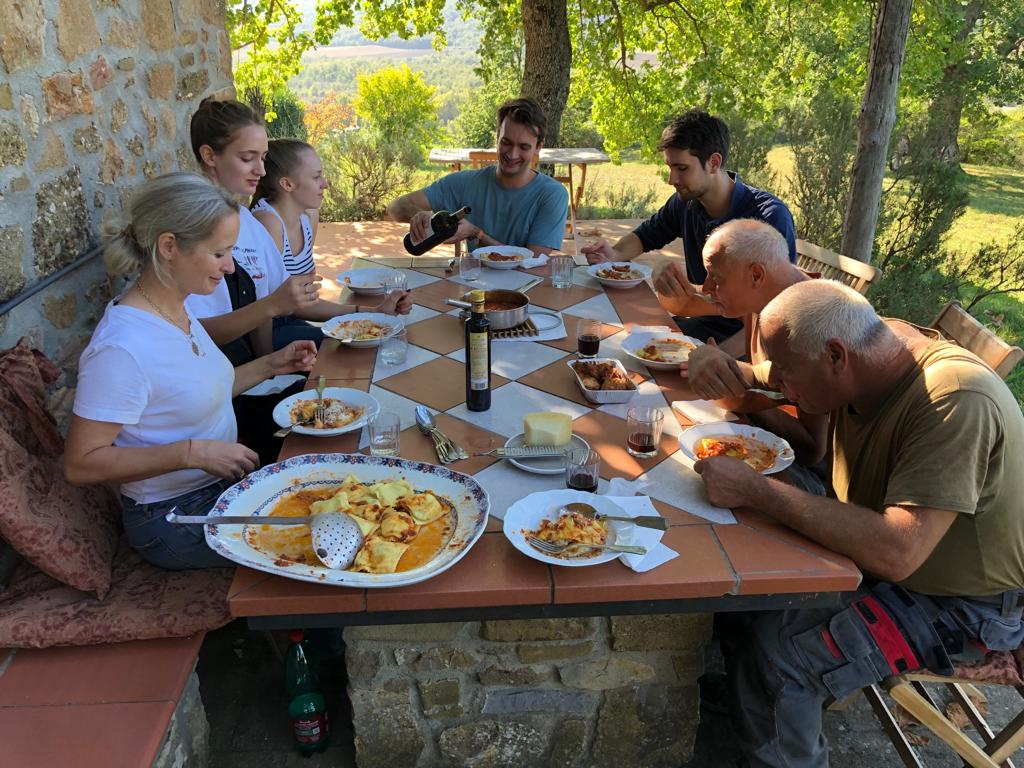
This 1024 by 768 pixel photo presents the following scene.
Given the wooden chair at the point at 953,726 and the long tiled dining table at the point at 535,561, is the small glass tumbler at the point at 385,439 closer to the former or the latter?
the long tiled dining table at the point at 535,561

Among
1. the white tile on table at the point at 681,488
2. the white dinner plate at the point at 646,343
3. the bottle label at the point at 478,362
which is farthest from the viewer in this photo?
the white dinner plate at the point at 646,343

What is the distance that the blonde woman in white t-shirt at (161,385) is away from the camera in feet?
5.82

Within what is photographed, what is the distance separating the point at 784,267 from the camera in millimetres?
2447

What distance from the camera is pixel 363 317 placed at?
2.85 metres

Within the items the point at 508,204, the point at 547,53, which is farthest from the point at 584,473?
the point at 547,53

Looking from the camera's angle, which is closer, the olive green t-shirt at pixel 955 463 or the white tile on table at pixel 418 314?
the olive green t-shirt at pixel 955 463

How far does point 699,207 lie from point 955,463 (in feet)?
7.42

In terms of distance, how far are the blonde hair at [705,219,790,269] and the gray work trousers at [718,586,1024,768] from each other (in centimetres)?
114

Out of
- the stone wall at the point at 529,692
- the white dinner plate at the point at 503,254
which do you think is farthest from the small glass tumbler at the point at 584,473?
the white dinner plate at the point at 503,254

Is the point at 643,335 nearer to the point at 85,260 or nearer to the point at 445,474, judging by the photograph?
the point at 445,474

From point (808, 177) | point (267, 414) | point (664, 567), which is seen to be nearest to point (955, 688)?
point (664, 567)

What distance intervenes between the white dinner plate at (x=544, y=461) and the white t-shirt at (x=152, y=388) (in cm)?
90

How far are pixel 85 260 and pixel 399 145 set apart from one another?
823cm

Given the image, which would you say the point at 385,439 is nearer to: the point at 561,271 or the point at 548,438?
the point at 548,438
